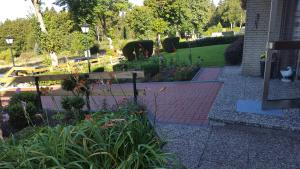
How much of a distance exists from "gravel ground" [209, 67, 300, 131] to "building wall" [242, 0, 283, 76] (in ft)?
2.73

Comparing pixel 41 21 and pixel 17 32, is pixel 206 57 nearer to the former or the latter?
pixel 41 21

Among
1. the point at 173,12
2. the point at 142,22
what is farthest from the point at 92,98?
the point at 173,12

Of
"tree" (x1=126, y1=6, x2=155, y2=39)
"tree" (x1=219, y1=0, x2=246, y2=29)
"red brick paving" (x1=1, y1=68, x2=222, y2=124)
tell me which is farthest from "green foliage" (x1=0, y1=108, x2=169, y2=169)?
"tree" (x1=219, y1=0, x2=246, y2=29)

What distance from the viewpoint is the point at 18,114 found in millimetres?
4543

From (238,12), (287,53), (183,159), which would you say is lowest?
(183,159)

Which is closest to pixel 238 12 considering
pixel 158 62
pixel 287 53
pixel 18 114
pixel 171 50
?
pixel 171 50

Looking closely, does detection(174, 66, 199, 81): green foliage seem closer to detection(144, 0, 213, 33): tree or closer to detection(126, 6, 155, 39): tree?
detection(126, 6, 155, 39): tree

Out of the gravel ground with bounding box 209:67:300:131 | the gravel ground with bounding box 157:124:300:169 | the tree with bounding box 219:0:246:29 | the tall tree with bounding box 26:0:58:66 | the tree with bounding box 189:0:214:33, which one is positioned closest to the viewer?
the gravel ground with bounding box 157:124:300:169

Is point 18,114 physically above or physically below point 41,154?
below

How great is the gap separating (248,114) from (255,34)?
4.07m

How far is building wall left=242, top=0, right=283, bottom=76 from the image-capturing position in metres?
6.84

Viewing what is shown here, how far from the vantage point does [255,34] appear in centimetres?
710

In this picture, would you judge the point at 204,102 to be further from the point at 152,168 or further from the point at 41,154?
the point at 41,154

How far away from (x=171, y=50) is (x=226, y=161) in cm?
2018
